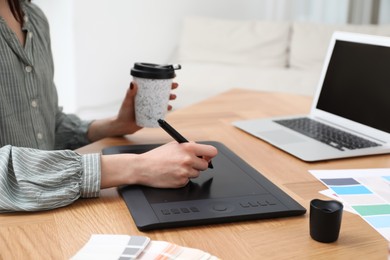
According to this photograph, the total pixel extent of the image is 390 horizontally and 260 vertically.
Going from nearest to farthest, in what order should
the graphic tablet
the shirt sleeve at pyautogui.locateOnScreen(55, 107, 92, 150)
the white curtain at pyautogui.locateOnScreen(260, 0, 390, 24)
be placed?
1. the graphic tablet
2. the shirt sleeve at pyautogui.locateOnScreen(55, 107, 92, 150)
3. the white curtain at pyautogui.locateOnScreen(260, 0, 390, 24)

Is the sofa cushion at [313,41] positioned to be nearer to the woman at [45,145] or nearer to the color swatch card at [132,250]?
the woman at [45,145]

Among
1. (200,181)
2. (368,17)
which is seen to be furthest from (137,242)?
(368,17)

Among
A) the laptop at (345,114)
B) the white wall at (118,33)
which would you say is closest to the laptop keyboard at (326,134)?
the laptop at (345,114)

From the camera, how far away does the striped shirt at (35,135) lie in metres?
0.92

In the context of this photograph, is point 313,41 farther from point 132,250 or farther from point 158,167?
point 132,250

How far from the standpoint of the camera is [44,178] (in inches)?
36.7

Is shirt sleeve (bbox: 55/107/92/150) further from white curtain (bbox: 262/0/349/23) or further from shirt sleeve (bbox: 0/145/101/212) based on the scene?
white curtain (bbox: 262/0/349/23)

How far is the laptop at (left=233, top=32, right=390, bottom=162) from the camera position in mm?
1285

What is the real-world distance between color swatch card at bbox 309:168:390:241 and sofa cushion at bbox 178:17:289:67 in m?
2.57

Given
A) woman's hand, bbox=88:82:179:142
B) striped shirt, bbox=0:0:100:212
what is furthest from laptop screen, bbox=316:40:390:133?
striped shirt, bbox=0:0:100:212

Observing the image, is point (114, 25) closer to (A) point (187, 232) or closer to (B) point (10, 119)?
(B) point (10, 119)

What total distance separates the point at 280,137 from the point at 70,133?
568 mm

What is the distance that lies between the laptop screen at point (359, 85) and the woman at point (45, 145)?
0.47 m

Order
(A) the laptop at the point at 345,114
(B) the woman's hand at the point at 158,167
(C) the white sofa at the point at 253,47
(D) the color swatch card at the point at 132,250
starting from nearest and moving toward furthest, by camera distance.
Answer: (D) the color swatch card at the point at 132,250
(B) the woman's hand at the point at 158,167
(A) the laptop at the point at 345,114
(C) the white sofa at the point at 253,47
